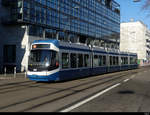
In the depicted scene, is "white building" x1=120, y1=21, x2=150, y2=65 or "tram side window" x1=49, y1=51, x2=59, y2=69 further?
"white building" x1=120, y1=21, x2=150, y2=65

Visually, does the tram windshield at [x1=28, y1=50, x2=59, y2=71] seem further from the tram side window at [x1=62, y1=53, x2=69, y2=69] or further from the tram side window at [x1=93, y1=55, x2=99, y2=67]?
the tram side window at [x1=93, y1=55, x2=99, y2=67]

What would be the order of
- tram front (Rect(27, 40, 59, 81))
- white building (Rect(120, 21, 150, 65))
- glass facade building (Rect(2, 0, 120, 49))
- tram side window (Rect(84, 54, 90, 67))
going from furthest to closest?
→ white building (Rect(120, 21, 150, 65))
glass facade building (Rect(2, 0, 120, 49))
tram side window (Rect(84, 54, 90, 67))
tram front (Rect(27, 40, 59, 81))

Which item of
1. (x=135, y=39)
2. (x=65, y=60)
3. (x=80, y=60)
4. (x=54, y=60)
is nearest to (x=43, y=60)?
(x=54, y=60)

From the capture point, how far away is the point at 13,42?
108 ft

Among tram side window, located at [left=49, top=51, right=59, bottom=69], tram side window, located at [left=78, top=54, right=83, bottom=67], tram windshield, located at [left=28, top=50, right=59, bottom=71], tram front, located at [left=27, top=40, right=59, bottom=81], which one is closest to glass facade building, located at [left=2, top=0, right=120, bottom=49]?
tram side window, located at [left=78, top=54, right=83, bottom=67]

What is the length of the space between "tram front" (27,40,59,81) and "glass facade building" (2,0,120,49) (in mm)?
14591

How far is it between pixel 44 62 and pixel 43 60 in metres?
0.16

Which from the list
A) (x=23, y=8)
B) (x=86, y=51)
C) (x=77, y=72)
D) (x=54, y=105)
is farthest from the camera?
(x=23, y=8)

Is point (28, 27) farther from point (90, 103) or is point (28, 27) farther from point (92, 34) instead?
point (90, 103)

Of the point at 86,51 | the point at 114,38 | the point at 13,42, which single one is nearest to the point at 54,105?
the point at 86,51

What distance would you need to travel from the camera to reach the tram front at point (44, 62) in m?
13.6

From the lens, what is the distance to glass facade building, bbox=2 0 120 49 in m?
31.6

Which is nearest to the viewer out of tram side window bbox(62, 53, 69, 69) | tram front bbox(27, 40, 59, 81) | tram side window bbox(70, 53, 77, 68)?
tram front bbox(27, 40, 59, 81)

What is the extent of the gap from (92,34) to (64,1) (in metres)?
13.2
